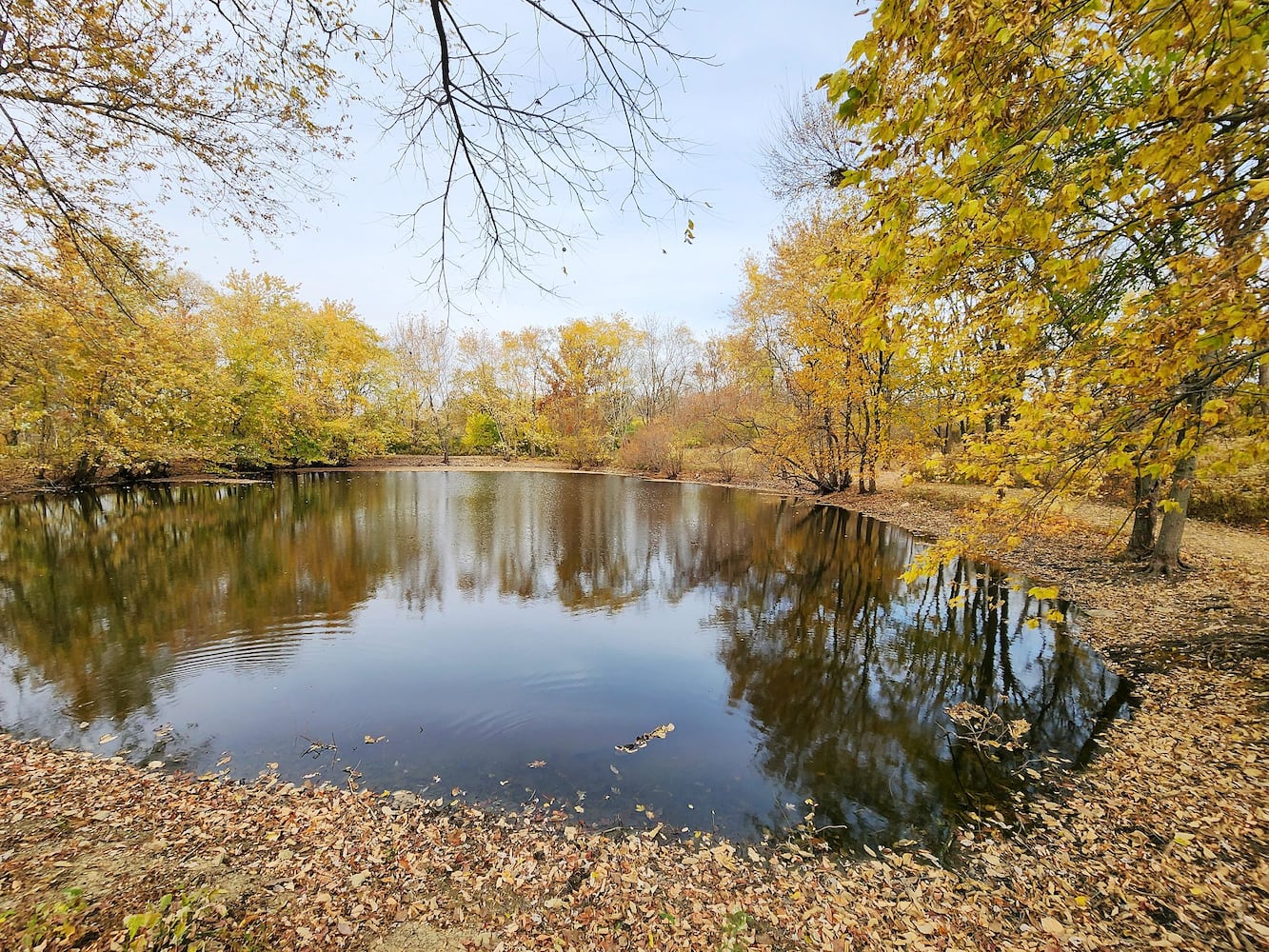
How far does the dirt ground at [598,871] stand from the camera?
2945mm

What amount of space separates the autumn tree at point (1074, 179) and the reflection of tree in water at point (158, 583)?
9.44 metres

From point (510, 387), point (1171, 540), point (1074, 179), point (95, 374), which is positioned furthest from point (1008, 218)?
point (510, 387)

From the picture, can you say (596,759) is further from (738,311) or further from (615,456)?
(615,456)

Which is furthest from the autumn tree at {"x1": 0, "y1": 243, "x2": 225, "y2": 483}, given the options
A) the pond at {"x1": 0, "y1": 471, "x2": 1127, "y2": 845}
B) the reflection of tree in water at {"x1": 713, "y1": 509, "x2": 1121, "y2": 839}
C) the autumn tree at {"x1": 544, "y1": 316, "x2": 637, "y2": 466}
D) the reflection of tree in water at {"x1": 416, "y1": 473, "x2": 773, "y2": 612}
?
the autumn tree at {"x1": 544, "y1": 316, "x2": 637, "y2": 466}

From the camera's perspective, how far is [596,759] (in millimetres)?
5285

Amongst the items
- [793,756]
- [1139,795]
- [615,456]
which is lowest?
[793,756]

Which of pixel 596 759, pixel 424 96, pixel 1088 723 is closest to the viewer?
pixel 424 96

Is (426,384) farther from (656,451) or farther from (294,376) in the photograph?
(656,451)

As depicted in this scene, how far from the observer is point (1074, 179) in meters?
3.96

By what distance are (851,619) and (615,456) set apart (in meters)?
30.8

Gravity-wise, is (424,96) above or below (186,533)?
above

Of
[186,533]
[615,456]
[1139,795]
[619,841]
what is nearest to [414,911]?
[619,841]

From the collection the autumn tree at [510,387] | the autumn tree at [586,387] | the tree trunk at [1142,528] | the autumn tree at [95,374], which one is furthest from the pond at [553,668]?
the autumn tree at [510,387]

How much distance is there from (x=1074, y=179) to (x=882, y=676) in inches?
251
